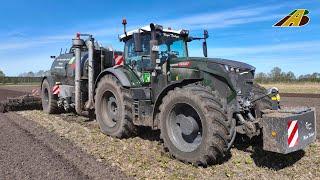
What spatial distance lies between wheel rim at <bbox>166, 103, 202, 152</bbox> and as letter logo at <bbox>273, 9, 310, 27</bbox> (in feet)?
7.22

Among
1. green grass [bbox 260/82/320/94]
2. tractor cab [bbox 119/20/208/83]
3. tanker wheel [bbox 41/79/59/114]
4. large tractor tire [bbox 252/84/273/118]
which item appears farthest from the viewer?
green grass [bbox 260/82/320/94]

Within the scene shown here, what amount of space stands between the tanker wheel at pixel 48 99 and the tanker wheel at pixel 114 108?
4.09 meters

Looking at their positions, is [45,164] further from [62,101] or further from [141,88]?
[62,101]

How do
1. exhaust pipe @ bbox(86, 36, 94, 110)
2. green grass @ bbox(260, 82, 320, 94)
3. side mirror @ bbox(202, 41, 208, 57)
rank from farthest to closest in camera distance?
green grass @ bbox(260, 82, 320, 94) → exhaust pipe @ bbox(86, 36, 94, 110) → side mirror @ bbox(202, 41, 208, 57)

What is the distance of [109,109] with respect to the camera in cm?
957

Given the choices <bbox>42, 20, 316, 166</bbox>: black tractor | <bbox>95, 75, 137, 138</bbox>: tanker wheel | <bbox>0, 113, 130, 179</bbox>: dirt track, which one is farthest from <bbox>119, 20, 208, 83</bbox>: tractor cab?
<bbox>0, 113, 130, 179</bbox>: dirt track

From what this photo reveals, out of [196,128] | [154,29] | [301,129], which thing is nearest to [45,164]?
[196,128]

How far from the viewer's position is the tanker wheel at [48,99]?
13.2 meters

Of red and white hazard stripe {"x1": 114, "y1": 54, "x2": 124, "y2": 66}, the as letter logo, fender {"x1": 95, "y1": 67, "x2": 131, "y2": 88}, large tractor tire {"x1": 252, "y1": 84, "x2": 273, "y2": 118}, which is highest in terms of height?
the as letter logo

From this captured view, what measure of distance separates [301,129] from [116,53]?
20.5 feet

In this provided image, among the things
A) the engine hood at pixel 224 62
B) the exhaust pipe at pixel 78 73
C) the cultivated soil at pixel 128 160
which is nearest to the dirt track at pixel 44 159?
the cultivated soil at pixel 128 160

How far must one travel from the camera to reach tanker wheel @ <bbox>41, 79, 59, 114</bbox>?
521 inches

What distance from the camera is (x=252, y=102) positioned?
714 centimetres

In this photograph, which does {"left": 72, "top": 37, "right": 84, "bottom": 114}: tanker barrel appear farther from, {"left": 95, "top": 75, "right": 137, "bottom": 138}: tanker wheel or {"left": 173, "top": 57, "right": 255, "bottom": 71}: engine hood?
{"left": 173, "top": 57, "right": 255, "bottom": 71}: engine hood
